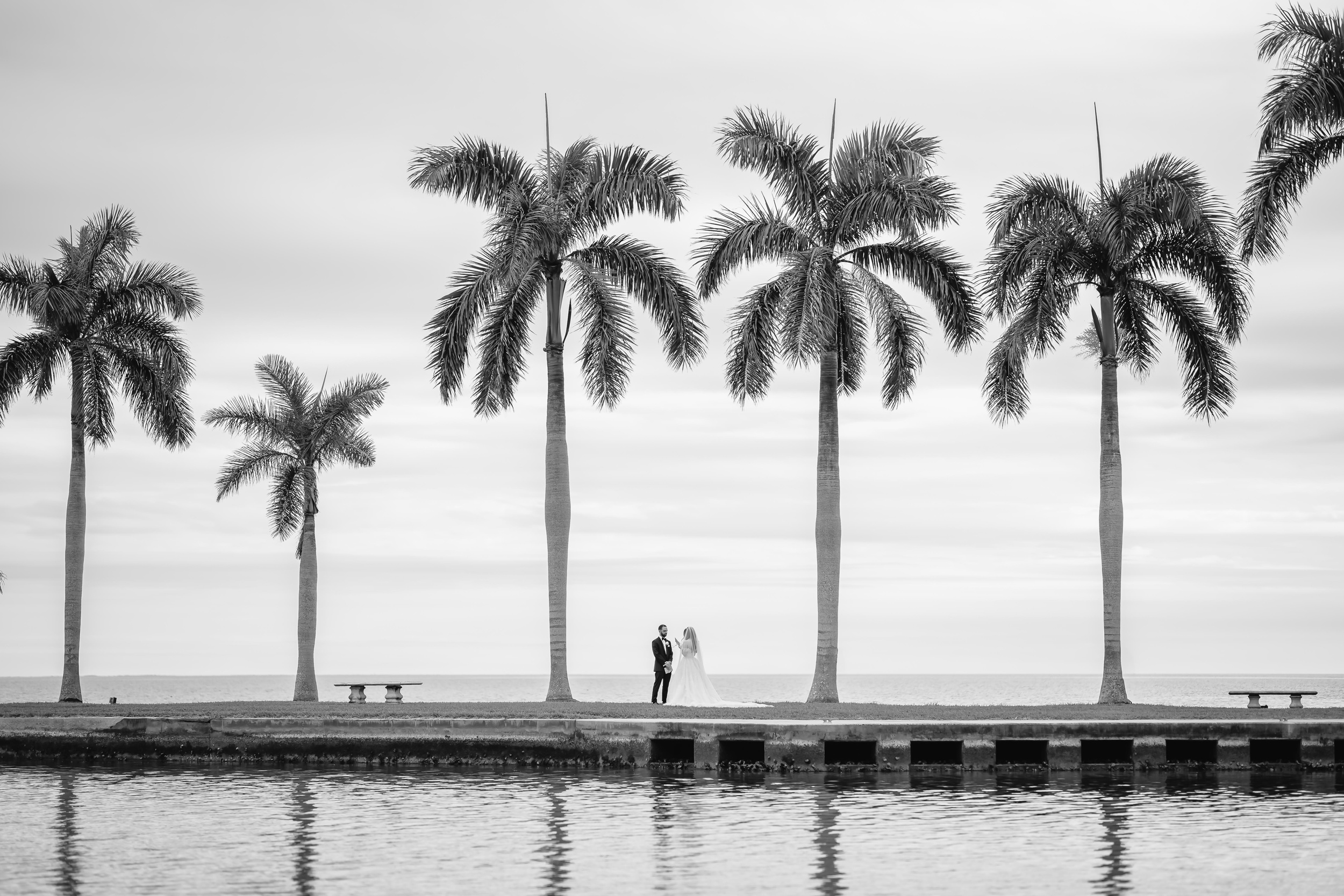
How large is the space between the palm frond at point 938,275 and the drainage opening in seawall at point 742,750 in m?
12.4

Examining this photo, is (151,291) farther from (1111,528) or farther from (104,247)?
(1111,528)

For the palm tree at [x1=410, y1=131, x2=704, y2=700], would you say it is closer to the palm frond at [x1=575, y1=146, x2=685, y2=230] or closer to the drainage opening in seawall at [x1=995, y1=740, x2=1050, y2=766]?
the palm frond at [x1=575, y1=146, x2=685, y2=230]

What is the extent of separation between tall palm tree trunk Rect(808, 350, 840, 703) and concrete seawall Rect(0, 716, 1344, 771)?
20.4ft

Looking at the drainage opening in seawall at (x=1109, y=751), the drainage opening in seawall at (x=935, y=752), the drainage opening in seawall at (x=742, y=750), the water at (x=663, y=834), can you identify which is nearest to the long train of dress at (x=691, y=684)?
the drainage opening in seawall at (x=742, y=750)

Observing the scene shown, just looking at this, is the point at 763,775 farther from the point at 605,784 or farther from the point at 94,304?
the point at 94,304

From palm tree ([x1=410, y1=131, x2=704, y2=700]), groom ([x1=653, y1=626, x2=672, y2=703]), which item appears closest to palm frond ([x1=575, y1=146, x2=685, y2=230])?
palm tree ([x1=410, y1=131, x2=704, y2=700])

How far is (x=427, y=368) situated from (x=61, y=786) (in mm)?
13905

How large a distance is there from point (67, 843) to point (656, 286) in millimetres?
20659

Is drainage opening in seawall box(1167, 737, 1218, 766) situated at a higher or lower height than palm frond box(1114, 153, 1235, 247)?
lower

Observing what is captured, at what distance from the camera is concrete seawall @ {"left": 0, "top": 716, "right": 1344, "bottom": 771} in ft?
86.4

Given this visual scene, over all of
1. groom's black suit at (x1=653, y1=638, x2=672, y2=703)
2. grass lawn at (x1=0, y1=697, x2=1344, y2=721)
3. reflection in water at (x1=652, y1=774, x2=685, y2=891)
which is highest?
groom's black suit at (x1=653, y1=638, x2=672, y2=703)

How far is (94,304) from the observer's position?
40.8 metres

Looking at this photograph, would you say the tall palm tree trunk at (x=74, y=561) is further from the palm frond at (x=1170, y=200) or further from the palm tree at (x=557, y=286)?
the palm frond at (x=1170, y=200)

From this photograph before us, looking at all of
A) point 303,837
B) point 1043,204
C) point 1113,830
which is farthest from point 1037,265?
point 303,837
